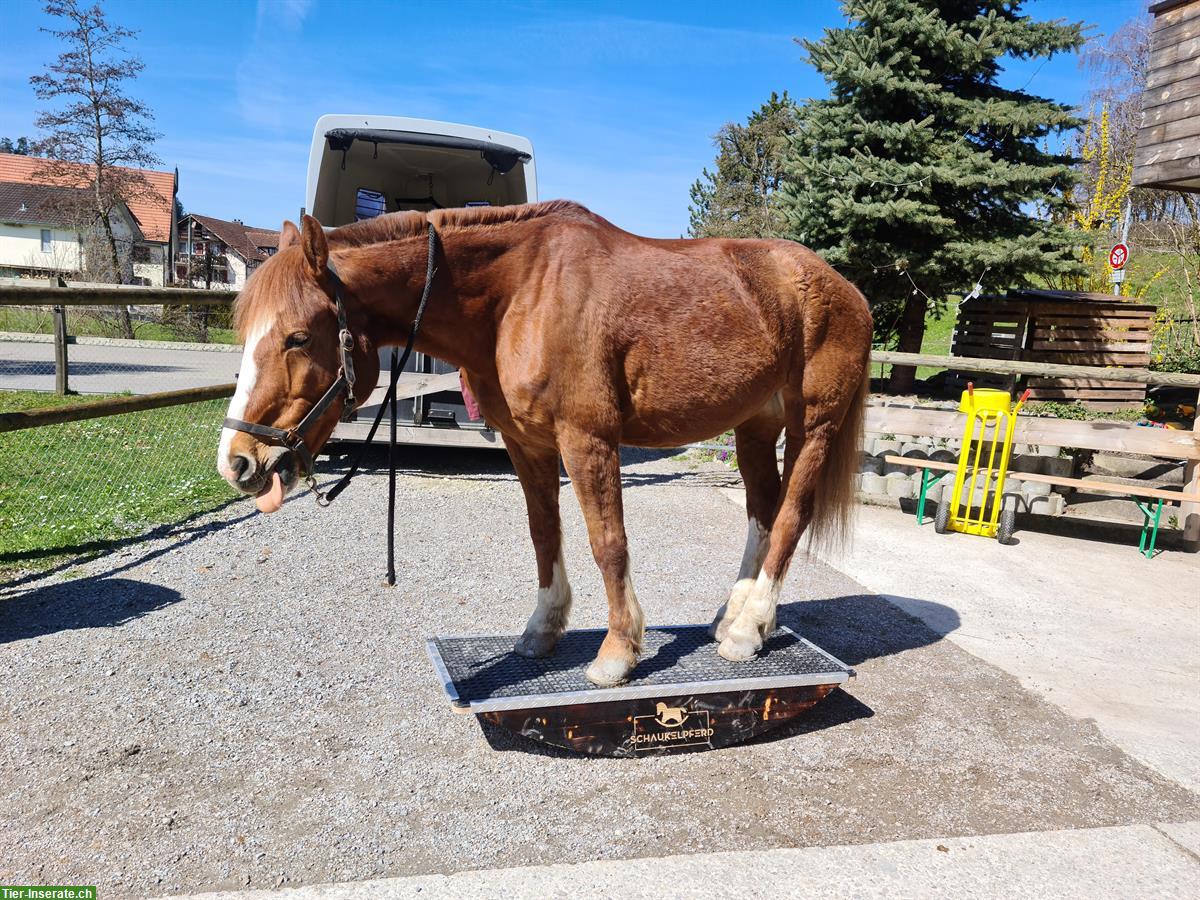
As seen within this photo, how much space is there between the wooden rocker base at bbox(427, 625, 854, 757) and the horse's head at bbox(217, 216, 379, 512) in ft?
3.48

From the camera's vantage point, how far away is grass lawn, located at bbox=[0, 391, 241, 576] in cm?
538

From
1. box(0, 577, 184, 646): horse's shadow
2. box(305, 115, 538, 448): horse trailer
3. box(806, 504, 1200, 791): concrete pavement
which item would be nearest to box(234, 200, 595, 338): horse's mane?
box(0, 577, 184, 646): horse's shadow

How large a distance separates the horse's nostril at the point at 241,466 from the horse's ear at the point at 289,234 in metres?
0.76

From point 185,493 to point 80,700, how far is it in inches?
152

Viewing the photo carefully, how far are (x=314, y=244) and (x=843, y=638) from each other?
3.54 m

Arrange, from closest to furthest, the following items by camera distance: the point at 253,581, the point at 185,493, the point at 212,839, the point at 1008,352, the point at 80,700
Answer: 1. the point at 212,839
2. the point at 80,700
3. the point at 253,581
4. the point at 185,493
5. the point at 1008,352

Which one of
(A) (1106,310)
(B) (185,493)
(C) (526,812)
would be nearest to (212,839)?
(C) (526,812)

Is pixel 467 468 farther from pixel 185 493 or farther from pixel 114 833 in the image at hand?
pixel 114 833

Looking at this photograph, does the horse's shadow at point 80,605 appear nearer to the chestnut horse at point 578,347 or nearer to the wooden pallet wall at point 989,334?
the chestnut horse at point 578,347

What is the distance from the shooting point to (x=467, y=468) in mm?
8797


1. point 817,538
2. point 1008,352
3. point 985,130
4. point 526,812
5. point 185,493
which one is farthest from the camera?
point 1008,352

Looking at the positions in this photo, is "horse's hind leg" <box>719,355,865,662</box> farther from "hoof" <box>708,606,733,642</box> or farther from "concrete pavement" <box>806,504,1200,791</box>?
"concrete pavement" <box>806,504,1200,791</box>

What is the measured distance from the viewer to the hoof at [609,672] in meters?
3.05

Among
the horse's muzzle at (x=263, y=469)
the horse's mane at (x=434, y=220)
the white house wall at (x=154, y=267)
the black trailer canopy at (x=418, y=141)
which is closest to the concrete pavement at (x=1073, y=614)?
the horse's mane at (x=434, y=220)
